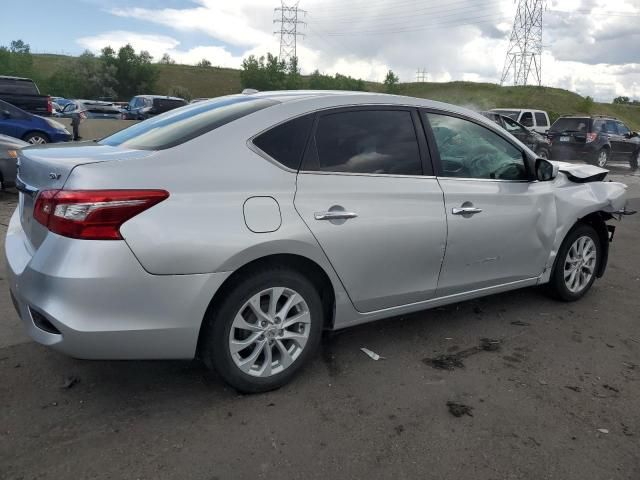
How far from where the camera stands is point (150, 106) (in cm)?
2603

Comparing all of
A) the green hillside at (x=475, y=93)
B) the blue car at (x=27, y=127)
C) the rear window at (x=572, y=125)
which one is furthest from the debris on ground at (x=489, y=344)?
the green hillside at (x=475, y=93)

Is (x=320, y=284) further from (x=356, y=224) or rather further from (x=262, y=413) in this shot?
(x=262, y=413)

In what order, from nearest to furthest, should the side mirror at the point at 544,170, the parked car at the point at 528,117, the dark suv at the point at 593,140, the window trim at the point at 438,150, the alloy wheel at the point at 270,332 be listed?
1. the alloy wheel at the point at 270,332
2. the window trim at the point at 438,150
3. the side mirror at the point at 544,170
4. the dark suv at the point at 593,140
5. the parked car at the point at 528,117

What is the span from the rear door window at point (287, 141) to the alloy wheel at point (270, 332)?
0.72 m

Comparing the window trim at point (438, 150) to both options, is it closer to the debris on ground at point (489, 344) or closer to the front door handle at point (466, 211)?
the front door handle at point (466, 211)

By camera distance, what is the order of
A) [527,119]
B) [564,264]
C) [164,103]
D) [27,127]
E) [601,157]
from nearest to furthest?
1. [564,264]
2. [27,127]
3. [601,157]
4. [527,119]
5. [164,103]

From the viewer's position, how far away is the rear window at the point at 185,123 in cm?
298

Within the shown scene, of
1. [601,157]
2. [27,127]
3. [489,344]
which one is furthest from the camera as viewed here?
[601,157]

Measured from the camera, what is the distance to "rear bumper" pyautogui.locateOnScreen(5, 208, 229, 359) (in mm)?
2486

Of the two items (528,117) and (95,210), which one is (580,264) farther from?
(528,117)

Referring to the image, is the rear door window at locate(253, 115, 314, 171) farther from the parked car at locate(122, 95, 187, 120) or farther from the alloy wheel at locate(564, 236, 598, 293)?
the parked car at locate(122, 95, 187, 120)

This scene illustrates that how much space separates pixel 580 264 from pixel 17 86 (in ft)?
61.2

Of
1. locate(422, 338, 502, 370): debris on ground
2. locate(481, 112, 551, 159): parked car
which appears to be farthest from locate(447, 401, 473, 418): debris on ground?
locate(481, 112, 551, 159): parked car

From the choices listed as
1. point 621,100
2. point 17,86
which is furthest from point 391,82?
point 17,86
